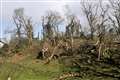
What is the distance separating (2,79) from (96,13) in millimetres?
39919

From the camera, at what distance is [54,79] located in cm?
3256

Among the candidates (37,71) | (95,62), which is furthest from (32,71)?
(95,62)

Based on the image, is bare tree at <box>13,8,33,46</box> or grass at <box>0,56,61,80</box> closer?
grass at <box>0,56,61,80</box>

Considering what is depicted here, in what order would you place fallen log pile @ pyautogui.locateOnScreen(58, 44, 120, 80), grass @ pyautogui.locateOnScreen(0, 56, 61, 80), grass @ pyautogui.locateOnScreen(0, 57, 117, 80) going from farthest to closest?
fallen log pile @ pyautogui.locateOnScreen(58, 44, 120, 80), grass @ pyautogui.locateOnScreen(0, 57, 117, 80), grass @ pyautogui.locateOnScreen(0, 56, 61, 80)

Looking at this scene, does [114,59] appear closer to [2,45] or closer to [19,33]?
[2,45]

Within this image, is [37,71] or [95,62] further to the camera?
[95,62]

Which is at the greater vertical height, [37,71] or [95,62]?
[95,62]

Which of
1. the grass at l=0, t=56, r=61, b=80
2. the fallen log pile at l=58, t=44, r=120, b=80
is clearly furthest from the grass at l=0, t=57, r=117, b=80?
the fallen log pile at l=58, t=44, r=120, b=80

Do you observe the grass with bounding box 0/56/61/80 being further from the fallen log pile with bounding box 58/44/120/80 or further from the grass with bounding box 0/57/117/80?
the fallen log pile with bounding box 58/44/120/80

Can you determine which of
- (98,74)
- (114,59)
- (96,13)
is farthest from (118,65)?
(96,13)

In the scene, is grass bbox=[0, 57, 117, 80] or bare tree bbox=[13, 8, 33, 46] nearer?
grass bbox=[0, 57, 117, 80]

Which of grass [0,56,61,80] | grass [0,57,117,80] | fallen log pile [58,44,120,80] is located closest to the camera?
grass [0,56,61,80]

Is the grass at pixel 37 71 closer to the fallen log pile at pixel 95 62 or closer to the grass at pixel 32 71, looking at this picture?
the grass at pixel 32 71

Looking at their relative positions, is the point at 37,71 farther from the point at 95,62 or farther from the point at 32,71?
the point at 95,62
